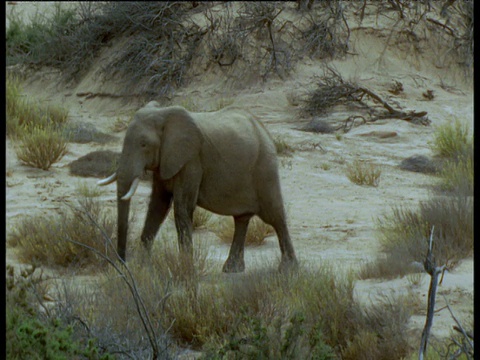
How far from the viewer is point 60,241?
26.1 ft

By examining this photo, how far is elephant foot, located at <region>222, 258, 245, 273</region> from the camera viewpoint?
24.3ft

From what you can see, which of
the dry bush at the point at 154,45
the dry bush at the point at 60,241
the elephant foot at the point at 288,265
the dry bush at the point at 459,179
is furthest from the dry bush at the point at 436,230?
the dry bush at the point at 154,45

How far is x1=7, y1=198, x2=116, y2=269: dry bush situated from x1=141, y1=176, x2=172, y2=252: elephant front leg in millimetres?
558

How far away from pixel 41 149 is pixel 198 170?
5156 millimetres

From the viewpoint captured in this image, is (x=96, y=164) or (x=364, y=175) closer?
(x=364, y=175)

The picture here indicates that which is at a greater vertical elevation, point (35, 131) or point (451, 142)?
point (35, 131)

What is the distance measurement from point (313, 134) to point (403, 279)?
25.2 ft

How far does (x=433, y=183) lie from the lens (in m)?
11.9

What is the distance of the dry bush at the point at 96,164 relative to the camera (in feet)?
39.0

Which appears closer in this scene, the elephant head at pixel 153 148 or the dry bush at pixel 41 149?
the elephant head at pixel 153 148

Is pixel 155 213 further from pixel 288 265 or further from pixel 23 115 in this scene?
pixel 23 115

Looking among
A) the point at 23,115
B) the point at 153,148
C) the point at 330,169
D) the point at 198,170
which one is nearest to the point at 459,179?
the point at 330,169

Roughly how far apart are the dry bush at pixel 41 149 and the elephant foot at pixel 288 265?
5.21 meters

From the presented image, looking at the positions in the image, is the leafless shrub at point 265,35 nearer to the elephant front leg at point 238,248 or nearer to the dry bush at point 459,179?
the dry bush at point 459,179
